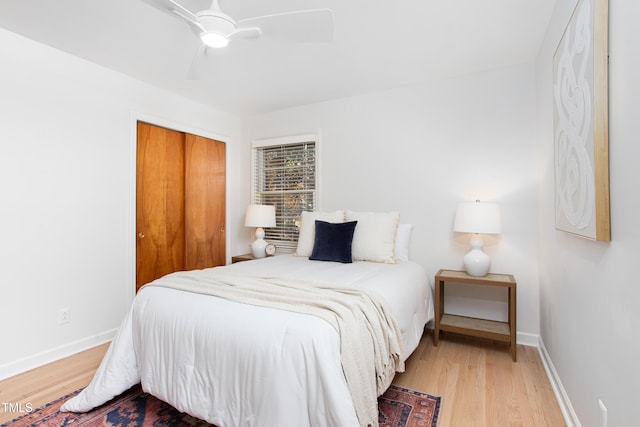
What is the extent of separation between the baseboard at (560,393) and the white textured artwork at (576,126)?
0.96 meters

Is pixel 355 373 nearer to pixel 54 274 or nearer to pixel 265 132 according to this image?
pixel 54 274

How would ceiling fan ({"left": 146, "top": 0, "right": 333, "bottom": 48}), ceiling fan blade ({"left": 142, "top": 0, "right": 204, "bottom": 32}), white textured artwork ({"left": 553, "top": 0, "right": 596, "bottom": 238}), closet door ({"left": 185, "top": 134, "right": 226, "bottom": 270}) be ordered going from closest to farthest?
white textured artwork ({"left": 553, "top": 0, "right": 596, "bottom": 238}) < ceiling fan blade ({"left": 142, "top": 0, "right": 204, "bottom": 32}) < ceiling fan ({"left": 146, "top": 0, "right": 333, "bottom": 48}) < closet door ({"left": 185, "top": 134, "right": 226, "bottom": 270})

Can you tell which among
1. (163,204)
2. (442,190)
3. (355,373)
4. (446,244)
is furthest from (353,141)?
(355,373)

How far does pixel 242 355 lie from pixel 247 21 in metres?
1.79

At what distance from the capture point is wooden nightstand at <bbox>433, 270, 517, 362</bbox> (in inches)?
99.1

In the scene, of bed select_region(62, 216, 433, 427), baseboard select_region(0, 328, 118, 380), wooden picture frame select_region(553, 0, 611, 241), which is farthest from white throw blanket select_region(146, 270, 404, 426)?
baseboard select_region(0, 328, 118, 380)

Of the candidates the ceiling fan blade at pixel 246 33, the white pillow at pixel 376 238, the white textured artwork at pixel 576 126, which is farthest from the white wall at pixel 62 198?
the white textured artwork at pixel 576 126

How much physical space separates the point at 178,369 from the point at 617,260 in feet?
6.55

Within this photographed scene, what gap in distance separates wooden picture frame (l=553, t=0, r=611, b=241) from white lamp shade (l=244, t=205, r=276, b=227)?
2.88 meters

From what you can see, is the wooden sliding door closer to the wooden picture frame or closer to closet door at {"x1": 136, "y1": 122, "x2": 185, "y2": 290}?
closet door at {"x1": 136, "y1": 122, "x2": 185, "y2": 290}

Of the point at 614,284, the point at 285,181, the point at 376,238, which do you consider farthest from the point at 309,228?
the point at 614,284

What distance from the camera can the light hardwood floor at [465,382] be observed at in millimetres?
1837

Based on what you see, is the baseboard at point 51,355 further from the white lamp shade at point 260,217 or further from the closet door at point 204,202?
the white lamp shade at point 260,217

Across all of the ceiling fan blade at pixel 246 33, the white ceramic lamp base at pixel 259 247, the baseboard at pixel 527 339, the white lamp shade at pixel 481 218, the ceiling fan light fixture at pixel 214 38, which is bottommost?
the baseboard at pixel 527 339
